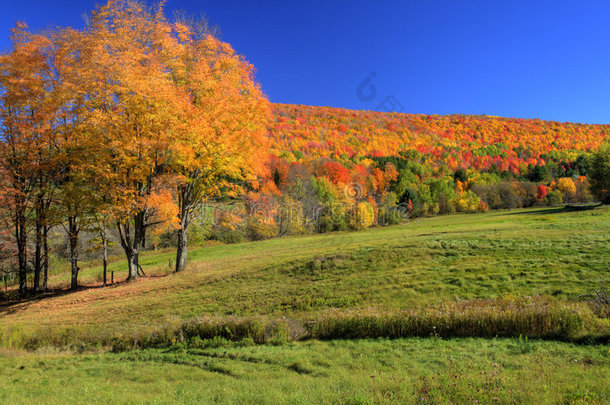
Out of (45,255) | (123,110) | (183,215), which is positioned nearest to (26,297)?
(45,255)

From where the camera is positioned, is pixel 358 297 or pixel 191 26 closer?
pixel 358 297

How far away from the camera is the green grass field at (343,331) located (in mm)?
6352

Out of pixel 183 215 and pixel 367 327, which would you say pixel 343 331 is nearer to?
pixel 367 327

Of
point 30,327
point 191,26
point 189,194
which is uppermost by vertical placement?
point 191,26

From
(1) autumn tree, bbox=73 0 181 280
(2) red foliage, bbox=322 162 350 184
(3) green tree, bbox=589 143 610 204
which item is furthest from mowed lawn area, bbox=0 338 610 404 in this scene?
(2) red foliage, bbox=322 162 350 184

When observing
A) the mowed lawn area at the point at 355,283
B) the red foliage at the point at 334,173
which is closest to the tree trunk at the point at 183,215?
the mowed lawn area at the point at 355,283

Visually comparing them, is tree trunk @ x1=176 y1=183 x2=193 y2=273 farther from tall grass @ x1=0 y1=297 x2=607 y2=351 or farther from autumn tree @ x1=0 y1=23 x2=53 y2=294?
tall grass @ x1=0 y1=297 x2=607 y2=351

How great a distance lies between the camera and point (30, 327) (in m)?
14.0

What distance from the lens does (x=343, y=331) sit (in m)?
10.5

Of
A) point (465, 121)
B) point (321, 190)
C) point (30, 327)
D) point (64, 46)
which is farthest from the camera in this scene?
point (465, 121)

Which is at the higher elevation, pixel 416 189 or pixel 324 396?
pixel 416 189

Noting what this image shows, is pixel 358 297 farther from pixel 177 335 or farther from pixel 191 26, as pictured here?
pixel 191 26

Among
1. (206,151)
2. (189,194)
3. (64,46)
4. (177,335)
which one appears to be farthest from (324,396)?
(64,46)

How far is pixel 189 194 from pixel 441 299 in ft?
57.4
